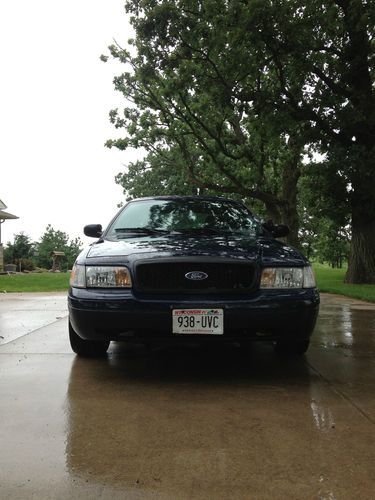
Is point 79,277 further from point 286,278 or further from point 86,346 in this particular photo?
point 286,278

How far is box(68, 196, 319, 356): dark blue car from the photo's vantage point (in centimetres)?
362

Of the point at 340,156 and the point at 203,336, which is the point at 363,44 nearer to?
the point at 340,156

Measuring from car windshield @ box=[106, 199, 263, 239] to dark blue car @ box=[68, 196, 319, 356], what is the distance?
0.67m

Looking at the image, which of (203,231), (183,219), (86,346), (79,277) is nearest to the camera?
(79,277)

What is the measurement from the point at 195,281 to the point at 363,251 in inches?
499

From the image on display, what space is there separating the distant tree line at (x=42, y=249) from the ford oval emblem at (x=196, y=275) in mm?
33883

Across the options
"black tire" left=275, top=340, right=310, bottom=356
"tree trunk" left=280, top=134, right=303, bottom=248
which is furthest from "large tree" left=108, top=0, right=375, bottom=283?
"black tire" left=275, top=340, right=310, bottom=356

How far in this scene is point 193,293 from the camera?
3.71 meters

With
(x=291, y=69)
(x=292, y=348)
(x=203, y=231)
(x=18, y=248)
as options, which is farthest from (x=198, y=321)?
(x=18, y=248)

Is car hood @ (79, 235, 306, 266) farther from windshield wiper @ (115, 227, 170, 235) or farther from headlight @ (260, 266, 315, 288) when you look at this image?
windshield wiper @ (115, 227, 170, 235)

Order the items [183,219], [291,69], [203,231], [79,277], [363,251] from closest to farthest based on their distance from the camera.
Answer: [79,277] → [203,231] → [183,219] → [291,69] → [363,251]

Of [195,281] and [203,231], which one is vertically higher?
[203,231]

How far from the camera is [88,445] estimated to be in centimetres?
252

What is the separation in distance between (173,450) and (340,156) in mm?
12111
